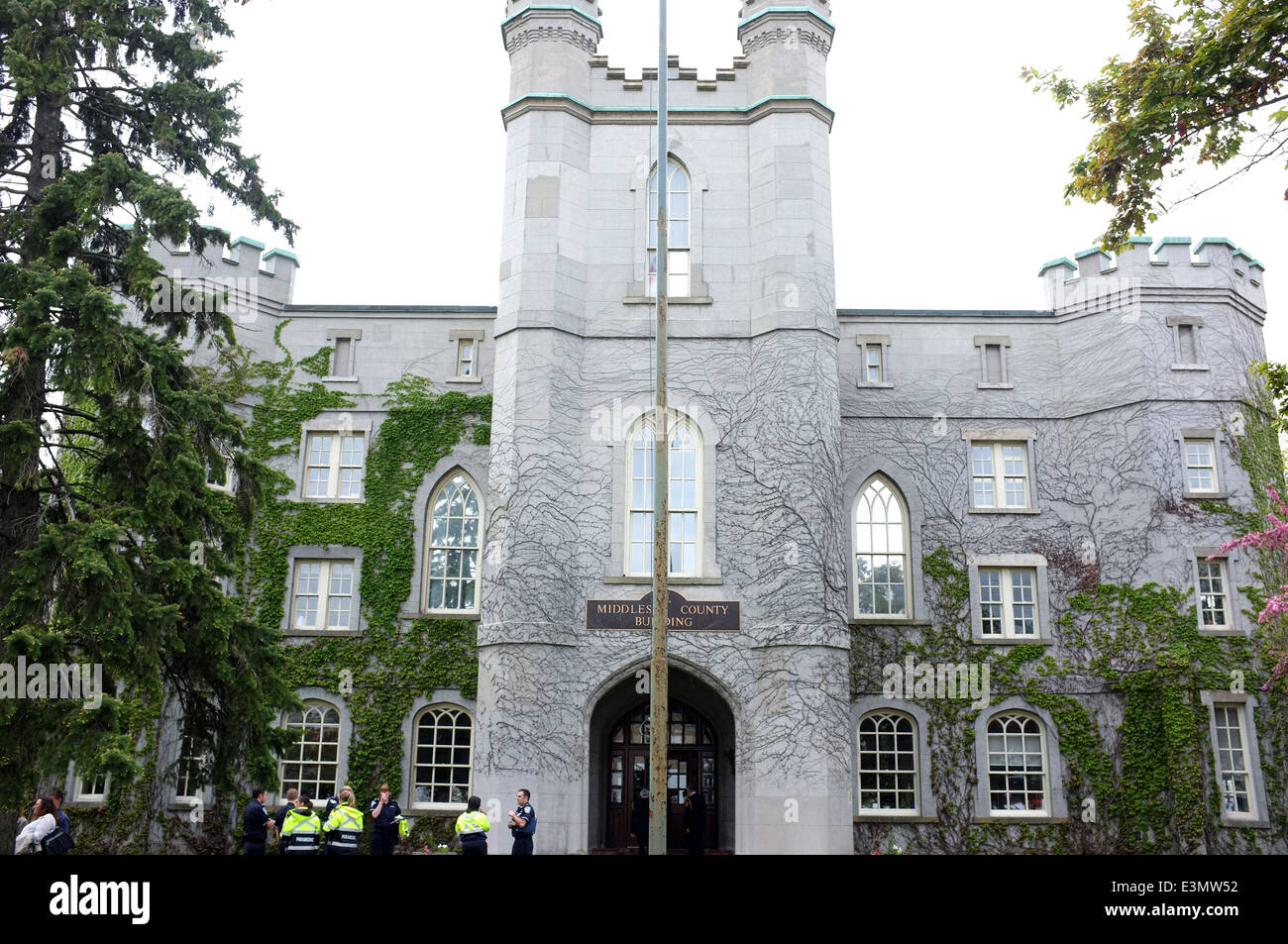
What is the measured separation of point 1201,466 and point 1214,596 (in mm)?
2767

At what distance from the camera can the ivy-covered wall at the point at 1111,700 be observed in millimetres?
19859

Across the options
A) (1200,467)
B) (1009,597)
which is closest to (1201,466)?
(1200,467)

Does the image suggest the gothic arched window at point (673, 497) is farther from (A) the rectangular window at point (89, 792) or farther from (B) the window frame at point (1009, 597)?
(A) the rectangular window at point (89, 792)

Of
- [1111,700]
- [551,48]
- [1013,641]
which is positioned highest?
[551,48]

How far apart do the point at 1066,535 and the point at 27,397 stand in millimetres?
19279

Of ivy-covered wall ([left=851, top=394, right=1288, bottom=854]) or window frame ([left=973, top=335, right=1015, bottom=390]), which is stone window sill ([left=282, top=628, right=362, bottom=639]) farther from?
window frame ([left=973, top=335, right=1015, bottom=390])

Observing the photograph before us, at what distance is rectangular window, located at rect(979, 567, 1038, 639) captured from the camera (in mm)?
21859

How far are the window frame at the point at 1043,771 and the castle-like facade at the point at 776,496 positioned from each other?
0.08 meters

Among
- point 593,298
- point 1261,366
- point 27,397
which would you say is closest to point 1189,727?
point 1261,366

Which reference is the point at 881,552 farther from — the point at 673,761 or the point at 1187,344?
the point at 1187,344

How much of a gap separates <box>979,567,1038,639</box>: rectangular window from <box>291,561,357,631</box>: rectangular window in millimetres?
13387

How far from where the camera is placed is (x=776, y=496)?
1958cm

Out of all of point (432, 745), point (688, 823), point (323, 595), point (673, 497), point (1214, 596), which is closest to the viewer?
point (673, 497)

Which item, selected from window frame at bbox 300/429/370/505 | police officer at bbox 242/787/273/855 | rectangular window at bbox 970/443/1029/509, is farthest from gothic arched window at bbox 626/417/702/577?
police officer at bbox 242/787/273/855
